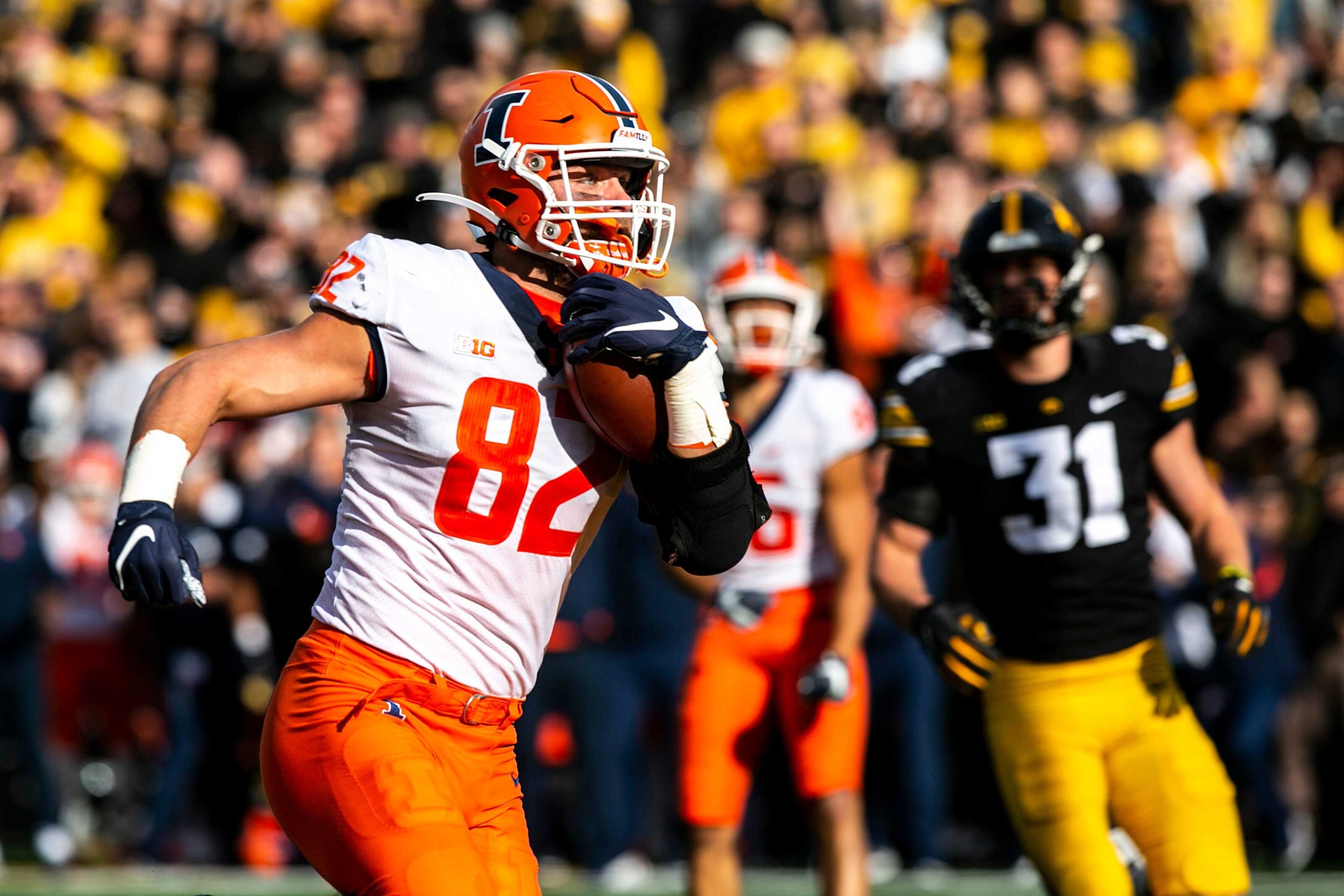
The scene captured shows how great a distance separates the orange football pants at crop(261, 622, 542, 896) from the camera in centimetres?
298

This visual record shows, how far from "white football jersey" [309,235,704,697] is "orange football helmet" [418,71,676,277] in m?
0.14

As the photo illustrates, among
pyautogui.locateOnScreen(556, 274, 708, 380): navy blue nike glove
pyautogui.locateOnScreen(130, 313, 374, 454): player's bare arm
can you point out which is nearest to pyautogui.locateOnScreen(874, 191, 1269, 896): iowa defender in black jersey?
pyautogui.locateOnScreen(556, 274, 708, 380): navy blue nike glove

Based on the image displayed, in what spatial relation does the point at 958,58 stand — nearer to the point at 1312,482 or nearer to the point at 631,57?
the point at 631,57

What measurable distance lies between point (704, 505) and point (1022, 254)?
5.63ft

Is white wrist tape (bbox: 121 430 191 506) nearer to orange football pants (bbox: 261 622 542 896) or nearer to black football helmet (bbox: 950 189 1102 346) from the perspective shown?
orange football pants (bbox: 261 622 542 896)

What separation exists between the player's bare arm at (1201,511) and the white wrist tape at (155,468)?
2.58 meters

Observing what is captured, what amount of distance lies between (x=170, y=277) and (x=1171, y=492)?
7262 mm

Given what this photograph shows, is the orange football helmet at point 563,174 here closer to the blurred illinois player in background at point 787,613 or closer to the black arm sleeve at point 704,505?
the black arm sleeve at point 704,505

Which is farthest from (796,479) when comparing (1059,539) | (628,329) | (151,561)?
(151,561)

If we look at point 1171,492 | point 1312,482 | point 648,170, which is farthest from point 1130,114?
point 648,170

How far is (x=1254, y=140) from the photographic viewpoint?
9305mm

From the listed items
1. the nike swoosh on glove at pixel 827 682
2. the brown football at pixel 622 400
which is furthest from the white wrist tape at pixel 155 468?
the nike swoosh on glove at pixel 827 682

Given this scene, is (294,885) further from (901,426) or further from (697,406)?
(697,406)

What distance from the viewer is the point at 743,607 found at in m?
5.70
